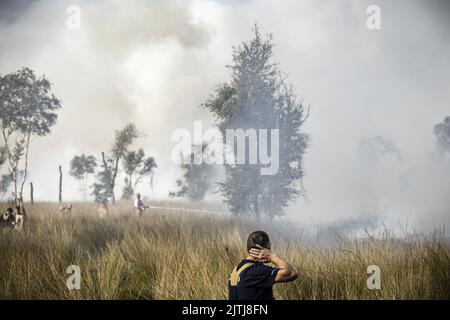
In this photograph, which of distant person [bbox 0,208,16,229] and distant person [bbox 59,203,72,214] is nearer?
distant person [bbox 0,208,16,229]

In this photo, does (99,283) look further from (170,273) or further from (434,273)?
(434,273)

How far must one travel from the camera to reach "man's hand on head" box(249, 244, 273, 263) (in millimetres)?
3426

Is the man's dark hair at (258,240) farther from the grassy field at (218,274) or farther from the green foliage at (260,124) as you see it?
the green foliage at (260,124)

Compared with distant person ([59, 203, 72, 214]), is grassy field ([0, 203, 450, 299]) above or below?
below

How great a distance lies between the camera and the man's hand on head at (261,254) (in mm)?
3426

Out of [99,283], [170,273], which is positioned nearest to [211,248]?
[170,273]

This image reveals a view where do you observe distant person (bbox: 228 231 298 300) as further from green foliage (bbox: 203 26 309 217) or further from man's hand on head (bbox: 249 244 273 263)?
green foliage (bbox: 203 26 309 217)

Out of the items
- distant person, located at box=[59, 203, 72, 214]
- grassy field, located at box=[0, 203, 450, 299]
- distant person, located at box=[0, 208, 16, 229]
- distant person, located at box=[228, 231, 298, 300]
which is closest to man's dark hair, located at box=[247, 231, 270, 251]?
distant person, located at box=[228, 231, 298, 300]

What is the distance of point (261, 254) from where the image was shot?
135 inches

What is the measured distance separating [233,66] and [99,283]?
12.9 m

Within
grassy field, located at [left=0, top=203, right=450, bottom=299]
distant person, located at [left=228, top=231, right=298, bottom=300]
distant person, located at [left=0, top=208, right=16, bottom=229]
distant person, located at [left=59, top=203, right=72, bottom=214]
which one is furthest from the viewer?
distant person, located at [left=59, top=203, right=72, bottom=214]

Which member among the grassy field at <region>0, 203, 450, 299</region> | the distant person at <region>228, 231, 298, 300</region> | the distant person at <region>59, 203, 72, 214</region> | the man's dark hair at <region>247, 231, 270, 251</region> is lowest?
the grassy field at <region>0, 203, 450, 299</region>

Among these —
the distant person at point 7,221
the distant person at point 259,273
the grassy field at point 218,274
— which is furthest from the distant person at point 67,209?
the distant person at point 259,273
